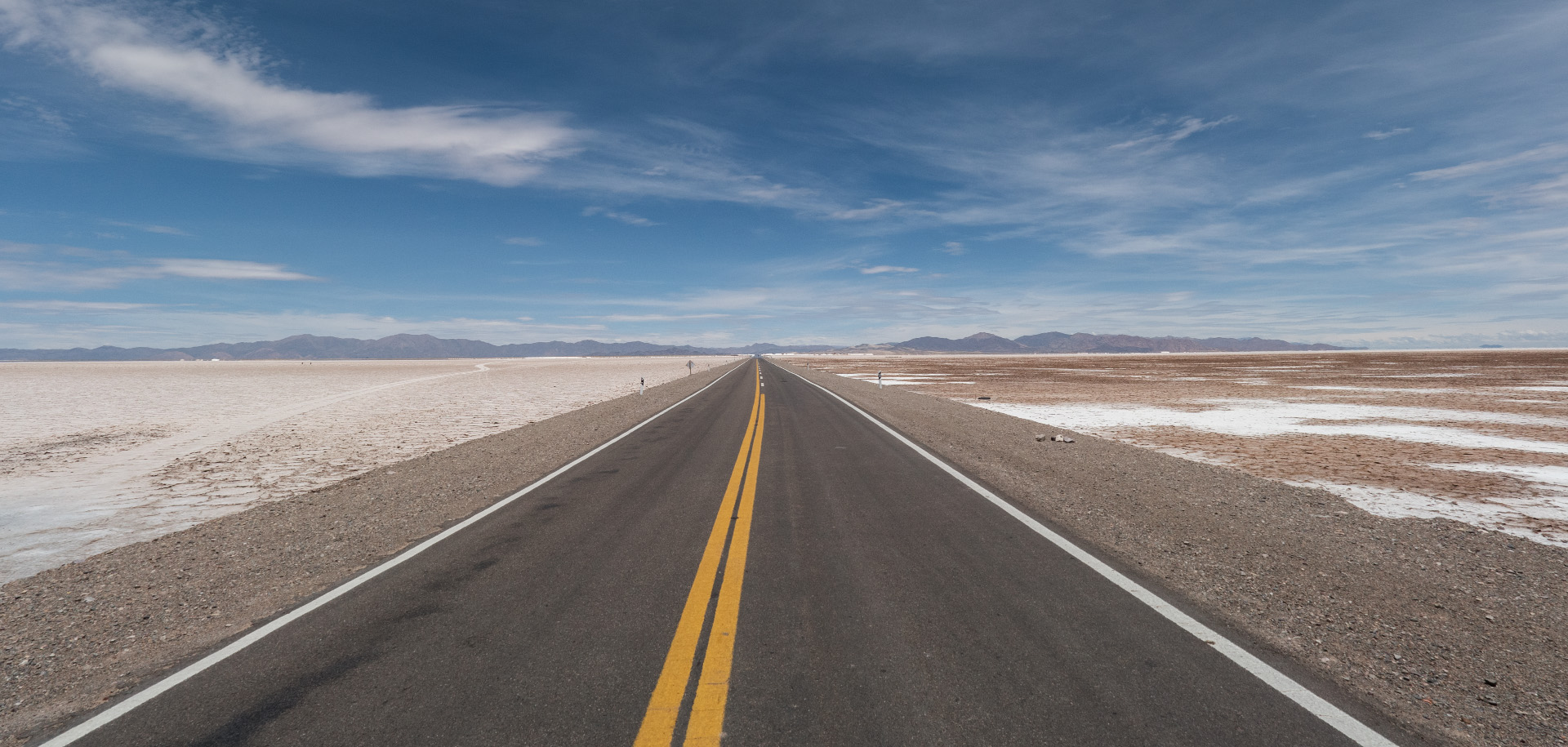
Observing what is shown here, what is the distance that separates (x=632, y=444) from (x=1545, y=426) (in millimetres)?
22186

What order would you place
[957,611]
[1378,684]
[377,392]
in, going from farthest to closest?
[377,392] < [957,611] < [1378,684]

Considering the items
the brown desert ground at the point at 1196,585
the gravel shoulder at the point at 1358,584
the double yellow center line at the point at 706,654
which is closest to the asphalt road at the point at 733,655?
the double yellow center line at the point at 706,654

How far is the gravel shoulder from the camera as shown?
3.35 metres

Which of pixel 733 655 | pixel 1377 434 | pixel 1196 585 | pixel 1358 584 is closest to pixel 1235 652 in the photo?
pixel 1196 585

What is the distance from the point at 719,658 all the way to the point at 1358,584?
17.0 feet

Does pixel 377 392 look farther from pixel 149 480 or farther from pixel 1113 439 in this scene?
pixel 1113 439

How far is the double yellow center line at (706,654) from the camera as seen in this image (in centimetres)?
302

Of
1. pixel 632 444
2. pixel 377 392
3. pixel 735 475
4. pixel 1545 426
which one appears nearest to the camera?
pixel 735 475

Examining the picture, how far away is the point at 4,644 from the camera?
4.42 meters

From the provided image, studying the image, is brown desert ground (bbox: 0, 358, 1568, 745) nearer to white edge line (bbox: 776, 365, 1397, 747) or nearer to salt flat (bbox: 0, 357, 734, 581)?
white edge line (bbox: 776, 365, 1397, 747)

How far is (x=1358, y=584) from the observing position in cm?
501

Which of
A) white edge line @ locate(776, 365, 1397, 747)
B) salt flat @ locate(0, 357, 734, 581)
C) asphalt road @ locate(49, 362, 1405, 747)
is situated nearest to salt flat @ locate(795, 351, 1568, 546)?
white edge line @ locate(776, 365, 1397, 747)

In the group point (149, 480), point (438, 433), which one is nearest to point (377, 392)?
point (438, 433)

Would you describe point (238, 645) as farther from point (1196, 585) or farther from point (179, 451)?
point (179, 451)
